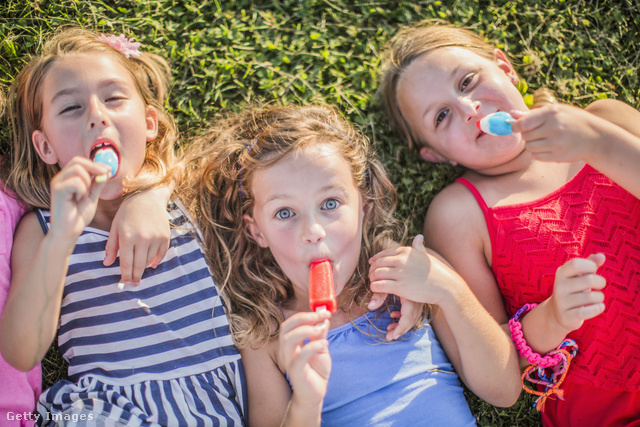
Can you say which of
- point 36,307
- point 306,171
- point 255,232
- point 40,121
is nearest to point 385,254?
point 306,171

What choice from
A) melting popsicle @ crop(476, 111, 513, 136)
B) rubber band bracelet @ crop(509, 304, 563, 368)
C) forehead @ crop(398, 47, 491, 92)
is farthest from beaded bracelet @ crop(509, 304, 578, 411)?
forehead @ crop(398, 47, 491, 92)

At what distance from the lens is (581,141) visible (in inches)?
102

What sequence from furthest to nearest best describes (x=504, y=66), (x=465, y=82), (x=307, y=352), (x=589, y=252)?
(x=504, y=66)
(x=465, y=82)
(x=589, y=252)
(x=307, y=352)

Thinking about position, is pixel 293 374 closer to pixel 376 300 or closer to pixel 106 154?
pixel 376 300

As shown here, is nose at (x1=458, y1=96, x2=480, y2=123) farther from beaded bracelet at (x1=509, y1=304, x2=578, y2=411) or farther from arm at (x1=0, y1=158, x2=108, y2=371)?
arm at (x1=0, y1=158, x2=108, y2=371)

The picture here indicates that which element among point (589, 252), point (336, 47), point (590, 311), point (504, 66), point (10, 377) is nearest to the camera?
point (590, 311)

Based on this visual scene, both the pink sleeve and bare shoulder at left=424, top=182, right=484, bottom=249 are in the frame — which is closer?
the pink sleeve

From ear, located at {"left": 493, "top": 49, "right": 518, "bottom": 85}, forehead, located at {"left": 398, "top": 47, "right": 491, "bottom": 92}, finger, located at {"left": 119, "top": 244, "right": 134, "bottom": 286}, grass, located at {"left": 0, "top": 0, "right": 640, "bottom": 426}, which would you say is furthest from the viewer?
grass, located at {"left": 0, "top": 0, "right": 640, "bottom": 426}

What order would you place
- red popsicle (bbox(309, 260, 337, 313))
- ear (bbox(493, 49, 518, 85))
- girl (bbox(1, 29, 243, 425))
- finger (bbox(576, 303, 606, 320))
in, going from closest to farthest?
red popsicle (bbox(309, 260, 337, 313)) < finger (bbox(576, 303, 606, 320)) < girl (bbox(1, 29, 243, 425)) < ear (bbox(493, 49, 518, 85))

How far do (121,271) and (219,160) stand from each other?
0.83m

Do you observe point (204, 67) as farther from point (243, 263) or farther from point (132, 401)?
point (132, 401)

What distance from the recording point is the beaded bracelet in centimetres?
294

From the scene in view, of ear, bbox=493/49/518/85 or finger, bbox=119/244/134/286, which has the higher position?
ear, bbox=493/49/518/85

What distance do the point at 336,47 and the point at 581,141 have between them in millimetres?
1798
